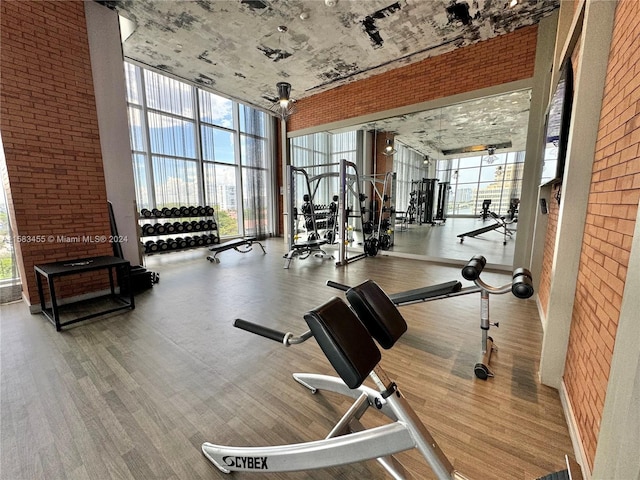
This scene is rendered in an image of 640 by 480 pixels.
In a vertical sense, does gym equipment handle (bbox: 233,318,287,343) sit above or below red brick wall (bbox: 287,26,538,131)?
below

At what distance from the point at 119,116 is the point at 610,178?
213 inches

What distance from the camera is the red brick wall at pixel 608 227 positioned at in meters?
1.15

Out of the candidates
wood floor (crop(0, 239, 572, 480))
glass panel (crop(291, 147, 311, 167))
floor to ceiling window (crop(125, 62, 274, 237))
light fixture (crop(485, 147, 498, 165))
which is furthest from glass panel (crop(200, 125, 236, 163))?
light fixture (crop(485, 147, 498, 165))

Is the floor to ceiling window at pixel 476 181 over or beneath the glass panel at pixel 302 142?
beneath

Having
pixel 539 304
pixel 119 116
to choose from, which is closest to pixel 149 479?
pixel 539 304

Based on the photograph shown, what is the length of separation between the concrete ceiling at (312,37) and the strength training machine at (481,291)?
424cm

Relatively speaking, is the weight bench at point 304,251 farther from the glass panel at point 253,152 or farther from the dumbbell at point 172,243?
the glass panel at point 253,152

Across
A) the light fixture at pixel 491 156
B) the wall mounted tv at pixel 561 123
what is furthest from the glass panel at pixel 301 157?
the wall mounted tv at pixel 561 123

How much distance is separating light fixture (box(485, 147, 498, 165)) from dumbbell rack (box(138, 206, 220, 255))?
1053 centimetres

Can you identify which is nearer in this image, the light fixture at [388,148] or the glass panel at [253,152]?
the light fixture at [388,148]

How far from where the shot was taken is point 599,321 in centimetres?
132

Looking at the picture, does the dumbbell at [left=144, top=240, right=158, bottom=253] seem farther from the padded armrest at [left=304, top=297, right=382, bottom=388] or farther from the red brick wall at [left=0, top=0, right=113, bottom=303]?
the padded armrest at [left=304, top=297, right=382, bottom=388]

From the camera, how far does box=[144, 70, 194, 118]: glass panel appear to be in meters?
6.39

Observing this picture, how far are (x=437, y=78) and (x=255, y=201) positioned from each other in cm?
634
